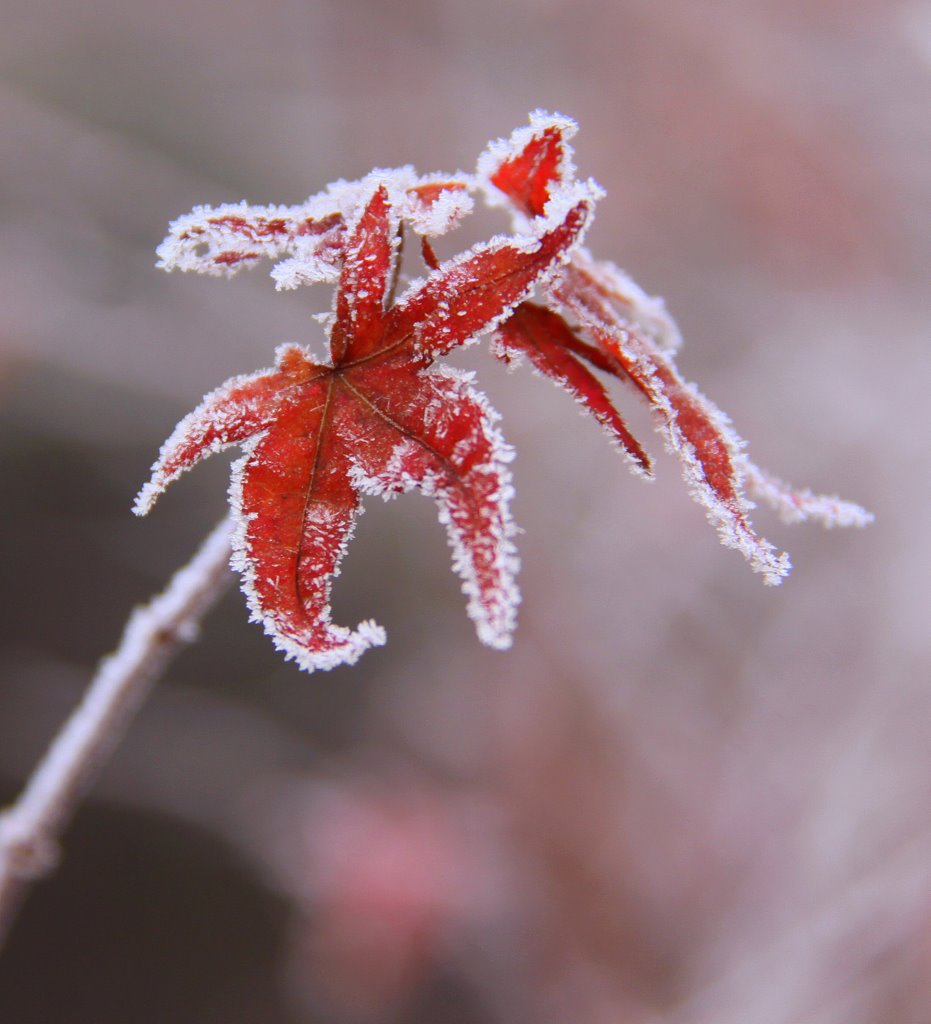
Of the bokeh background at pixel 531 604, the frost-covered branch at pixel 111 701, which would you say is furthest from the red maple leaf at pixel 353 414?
the bokeh background at pixel 531 604

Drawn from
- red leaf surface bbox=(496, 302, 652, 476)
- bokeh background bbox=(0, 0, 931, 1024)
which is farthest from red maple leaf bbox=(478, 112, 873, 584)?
bokeh background bbox=(0, 0, 931, 1024)

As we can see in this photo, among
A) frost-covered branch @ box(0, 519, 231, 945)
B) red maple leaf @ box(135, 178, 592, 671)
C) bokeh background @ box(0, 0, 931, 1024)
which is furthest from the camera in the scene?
bokeh background @ box(0, 0, 931, 1024)

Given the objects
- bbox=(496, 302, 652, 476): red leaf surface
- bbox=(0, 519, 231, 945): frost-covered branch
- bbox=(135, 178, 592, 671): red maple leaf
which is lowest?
bbox=(0, 519, 231, 945): frost-covered branch

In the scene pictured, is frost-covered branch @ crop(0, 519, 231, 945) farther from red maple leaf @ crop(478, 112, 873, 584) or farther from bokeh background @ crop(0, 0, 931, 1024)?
bokeh background @ crop(0, 0, 931, 1024)

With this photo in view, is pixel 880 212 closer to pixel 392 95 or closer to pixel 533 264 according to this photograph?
pixel 392 95

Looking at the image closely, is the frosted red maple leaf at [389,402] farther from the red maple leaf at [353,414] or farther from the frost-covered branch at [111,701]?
the frost-covered branch at [111,701]

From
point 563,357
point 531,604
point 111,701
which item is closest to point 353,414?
point 563,357
